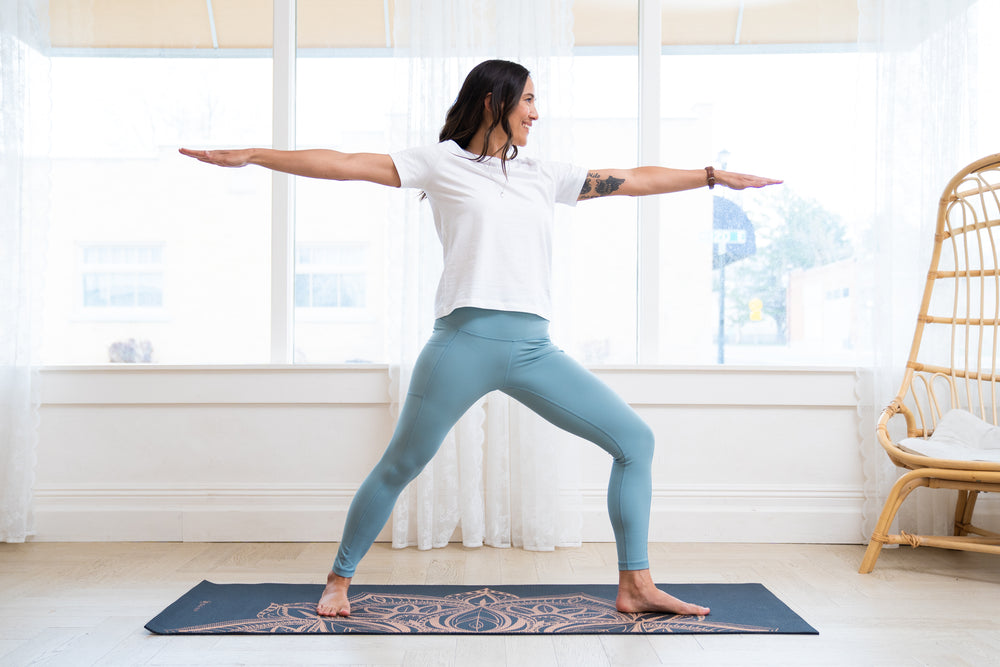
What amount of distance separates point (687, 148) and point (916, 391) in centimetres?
125

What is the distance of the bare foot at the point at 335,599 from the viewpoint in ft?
6.39

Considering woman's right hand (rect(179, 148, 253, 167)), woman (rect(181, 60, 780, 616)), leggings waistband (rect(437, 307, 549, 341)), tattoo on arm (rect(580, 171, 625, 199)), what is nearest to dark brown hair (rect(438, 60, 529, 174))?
woman (rect(181, 60, 780, 616))

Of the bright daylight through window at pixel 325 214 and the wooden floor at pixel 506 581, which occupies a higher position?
the bright daylight through window at pixel 325 214

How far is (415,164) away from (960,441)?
6.30 feet

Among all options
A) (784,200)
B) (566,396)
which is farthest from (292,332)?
(784,200)

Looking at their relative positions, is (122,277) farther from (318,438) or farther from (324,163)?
(324,163)

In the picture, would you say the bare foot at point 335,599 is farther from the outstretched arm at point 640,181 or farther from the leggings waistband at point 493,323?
the outstretched arm at point 640,181

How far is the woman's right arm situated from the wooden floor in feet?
3.62

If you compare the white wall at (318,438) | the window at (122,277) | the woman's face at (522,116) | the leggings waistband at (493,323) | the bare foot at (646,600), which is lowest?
the bare foot at (646,600)

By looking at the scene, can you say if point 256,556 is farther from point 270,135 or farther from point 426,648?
point 270,135

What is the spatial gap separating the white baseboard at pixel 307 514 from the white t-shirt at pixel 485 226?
121cm

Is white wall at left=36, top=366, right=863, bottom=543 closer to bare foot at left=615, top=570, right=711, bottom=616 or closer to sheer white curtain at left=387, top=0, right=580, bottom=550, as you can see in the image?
sheer white curtain at left=387, top=0, right=580, bottom=550

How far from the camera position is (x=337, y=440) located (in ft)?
9.43

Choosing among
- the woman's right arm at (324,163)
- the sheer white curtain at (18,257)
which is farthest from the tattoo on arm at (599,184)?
the sheer white curtain at (18,257)
